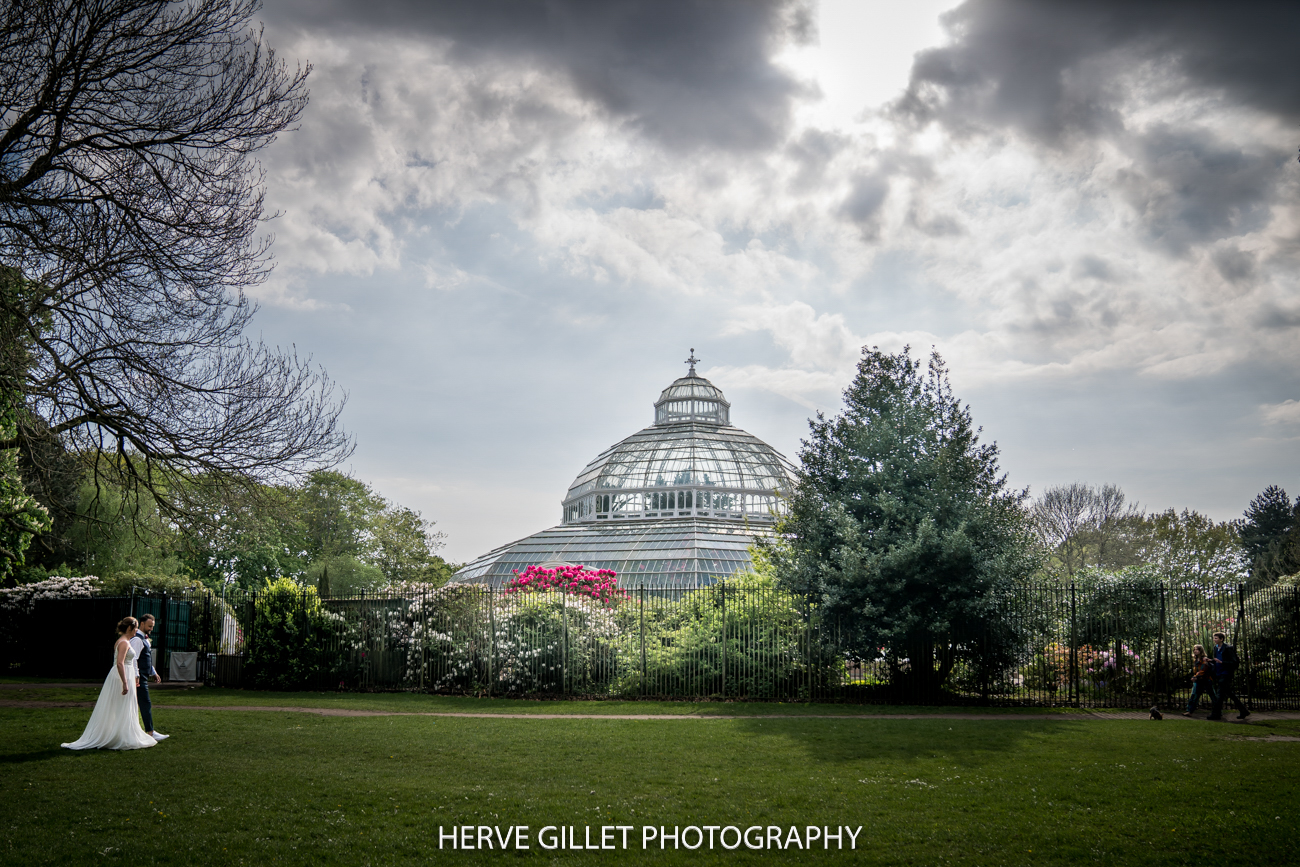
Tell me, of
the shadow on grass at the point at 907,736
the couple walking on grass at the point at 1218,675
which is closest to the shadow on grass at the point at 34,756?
the shadow on grass at the point at 907,736

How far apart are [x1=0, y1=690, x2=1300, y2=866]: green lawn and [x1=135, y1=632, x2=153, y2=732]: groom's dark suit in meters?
0.58

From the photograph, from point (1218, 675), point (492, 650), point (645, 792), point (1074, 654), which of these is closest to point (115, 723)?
point (645, 792)

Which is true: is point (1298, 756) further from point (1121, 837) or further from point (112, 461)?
point (112, 461)

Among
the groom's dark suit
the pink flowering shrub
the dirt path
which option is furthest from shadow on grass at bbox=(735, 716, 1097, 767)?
the pink flowering shrub

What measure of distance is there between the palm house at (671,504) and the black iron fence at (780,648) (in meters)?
12.8

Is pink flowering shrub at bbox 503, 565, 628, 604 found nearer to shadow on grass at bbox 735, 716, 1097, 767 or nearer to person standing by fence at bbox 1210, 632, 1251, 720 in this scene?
shadow on grass at bbox 735, 716, 1097, 767

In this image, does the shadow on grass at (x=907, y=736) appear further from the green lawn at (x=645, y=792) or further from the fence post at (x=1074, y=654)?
the fence post at (x=1074, y=654)

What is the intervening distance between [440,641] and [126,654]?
9673 mm

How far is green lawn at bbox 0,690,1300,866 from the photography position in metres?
6.80

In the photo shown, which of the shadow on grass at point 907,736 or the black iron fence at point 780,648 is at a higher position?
the black iron fence at point 780,648

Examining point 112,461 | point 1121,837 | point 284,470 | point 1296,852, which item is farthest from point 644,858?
point 112,461

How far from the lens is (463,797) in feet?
27.6

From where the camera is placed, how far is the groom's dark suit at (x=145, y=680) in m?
12.0

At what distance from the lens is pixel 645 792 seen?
871 cm
